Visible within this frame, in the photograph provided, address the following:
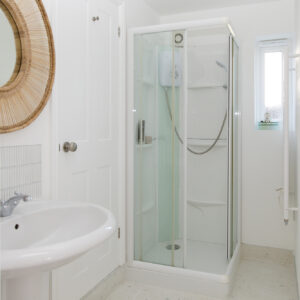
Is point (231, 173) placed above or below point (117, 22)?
below

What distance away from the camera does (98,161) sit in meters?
2.34

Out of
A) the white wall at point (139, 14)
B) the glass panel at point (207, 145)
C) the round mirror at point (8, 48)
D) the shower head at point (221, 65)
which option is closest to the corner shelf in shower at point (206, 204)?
the glass panel at point (207, 145)

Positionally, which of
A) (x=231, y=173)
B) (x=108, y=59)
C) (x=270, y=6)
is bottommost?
(x=231, y=173)

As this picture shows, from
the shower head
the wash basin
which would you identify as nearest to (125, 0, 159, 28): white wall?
the shower head

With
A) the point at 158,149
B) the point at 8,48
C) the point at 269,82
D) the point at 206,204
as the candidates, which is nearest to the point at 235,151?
the point at 206,204

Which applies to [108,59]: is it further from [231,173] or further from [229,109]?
[231,173]

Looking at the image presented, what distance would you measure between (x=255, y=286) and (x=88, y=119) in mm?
1789

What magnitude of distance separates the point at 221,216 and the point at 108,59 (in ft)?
4.90

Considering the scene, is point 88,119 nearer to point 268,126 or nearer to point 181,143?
point 181,143

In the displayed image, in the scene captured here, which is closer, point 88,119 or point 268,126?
point 88,119

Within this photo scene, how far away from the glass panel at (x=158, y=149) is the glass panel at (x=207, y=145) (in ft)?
0.35

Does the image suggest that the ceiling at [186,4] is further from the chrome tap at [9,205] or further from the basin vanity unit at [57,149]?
the chrome tap at [9,205]

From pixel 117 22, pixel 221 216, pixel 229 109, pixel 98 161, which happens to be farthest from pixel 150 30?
pixel 221 216

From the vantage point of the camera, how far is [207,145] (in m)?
2.69
